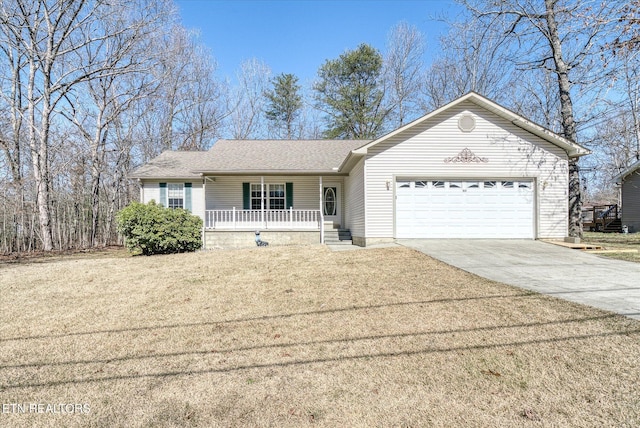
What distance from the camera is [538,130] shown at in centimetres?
1112

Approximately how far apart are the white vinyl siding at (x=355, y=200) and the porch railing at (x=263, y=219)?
1321 millimetres

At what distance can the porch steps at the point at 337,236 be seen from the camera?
45.3ft

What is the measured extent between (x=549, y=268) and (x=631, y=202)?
712 inches

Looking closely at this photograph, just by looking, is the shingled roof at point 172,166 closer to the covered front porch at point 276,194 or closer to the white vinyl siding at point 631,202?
the covered front porch at point 276,194

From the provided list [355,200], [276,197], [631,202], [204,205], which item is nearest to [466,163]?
[355,200]

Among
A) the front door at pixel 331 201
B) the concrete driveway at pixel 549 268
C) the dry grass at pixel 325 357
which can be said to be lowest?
the dry grass at pixel 325 357

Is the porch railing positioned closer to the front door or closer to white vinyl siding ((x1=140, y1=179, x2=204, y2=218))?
the front door

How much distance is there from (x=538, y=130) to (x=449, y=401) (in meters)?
11.2

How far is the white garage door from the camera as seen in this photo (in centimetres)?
1133

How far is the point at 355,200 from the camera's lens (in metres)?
12.9

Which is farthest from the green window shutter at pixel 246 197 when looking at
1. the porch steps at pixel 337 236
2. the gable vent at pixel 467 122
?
the gable vent at pixel 467 122

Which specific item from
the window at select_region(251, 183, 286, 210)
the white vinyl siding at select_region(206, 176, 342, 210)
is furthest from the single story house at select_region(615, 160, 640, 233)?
the window at select_region(251, 183, 286, 210)

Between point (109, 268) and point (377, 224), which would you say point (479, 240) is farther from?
point (109, 268)

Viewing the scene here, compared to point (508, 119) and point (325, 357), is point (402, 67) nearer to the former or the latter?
point (508, 119)
